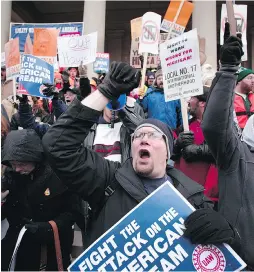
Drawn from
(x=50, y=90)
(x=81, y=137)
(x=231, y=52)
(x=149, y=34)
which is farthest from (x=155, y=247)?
(x=149, y=34)

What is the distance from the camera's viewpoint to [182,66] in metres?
3.43

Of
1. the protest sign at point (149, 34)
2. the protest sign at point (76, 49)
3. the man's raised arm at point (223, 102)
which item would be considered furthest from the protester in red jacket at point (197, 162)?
the protest sign at point (76, 49)

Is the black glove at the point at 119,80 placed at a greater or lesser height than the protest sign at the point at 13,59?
lesser

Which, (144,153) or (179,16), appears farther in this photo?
(179,16)

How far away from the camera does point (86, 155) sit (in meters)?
2.16

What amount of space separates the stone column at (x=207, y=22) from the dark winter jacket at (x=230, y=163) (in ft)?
36.5

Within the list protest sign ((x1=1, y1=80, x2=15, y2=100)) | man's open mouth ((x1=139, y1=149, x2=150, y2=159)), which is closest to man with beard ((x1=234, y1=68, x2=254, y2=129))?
man's open mouth ((x1=139, y1=149, x2=150, y2=159))

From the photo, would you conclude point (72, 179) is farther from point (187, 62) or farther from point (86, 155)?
point (187, 62)

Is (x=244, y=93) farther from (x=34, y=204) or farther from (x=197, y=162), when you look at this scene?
(x=34, y=204)

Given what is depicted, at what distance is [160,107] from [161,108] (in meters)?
0.02

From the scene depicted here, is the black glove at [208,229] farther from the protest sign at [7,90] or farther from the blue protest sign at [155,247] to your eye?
the protest sign at [7,90]

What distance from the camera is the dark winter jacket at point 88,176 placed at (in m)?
2.03

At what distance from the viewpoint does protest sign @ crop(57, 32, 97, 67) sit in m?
5.89

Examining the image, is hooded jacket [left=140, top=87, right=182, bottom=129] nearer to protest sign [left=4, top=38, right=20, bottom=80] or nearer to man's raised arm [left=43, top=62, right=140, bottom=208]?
protest sign [left=4, top=38, right=20, bottom=80]
